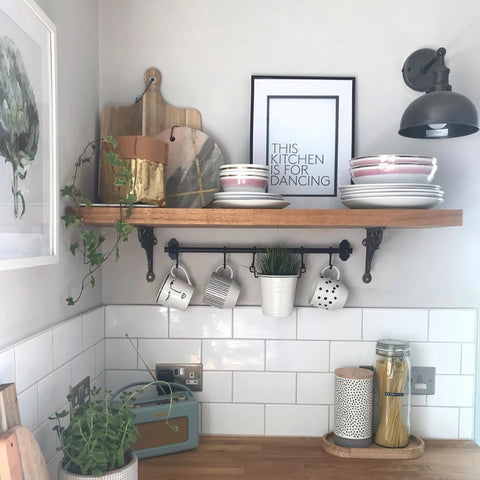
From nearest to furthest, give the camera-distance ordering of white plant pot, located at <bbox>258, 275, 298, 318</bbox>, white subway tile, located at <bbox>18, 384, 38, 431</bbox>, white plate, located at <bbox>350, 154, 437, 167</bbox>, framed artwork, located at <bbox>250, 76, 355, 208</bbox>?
white subway tile, located at <bbox>18, 384, 38, 431</bbox> < white plate, located at <bbox>350, 154, 437, 167</bbox> < white plant pot, located at <bbox>258, 275, 298, 318</bbox> < framed artwork, located at <bbox>250, 76, 355, 208</bbox>

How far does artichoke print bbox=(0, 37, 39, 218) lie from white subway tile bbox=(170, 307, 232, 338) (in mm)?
673

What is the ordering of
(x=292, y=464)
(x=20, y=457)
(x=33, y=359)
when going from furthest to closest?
(x=292, y=464)
(x=33, y=359)
(x=20, y=457)

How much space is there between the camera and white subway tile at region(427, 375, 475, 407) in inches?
57.9

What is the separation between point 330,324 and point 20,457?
0.94 m

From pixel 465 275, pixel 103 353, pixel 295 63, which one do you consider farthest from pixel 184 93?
pixel 465 275

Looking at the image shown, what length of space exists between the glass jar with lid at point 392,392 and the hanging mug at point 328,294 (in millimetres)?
174

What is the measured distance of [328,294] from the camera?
1.40m

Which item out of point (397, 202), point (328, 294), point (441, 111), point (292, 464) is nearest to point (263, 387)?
point (292, 464)

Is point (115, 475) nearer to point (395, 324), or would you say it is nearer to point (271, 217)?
point (271, 217)

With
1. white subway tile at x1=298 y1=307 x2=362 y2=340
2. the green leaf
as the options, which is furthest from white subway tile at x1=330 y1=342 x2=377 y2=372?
the green leaf

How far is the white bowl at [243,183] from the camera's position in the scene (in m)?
1.23

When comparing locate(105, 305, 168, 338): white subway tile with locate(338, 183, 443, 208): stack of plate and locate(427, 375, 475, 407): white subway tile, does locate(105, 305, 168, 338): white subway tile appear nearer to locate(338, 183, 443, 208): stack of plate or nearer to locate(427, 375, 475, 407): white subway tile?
locate(338, 183, 443, 208): stack of plate

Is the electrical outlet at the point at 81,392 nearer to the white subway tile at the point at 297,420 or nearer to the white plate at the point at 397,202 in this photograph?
the white subway tile at the point at 297,420

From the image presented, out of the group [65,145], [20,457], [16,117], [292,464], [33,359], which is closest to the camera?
[20,457]
